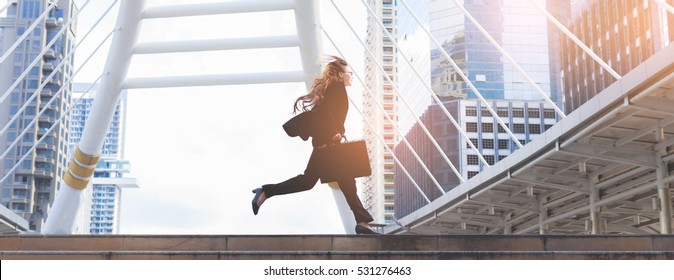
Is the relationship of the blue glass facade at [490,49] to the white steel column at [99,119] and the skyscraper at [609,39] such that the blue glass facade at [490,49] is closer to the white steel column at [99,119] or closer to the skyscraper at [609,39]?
the skyscraper at [609,39]

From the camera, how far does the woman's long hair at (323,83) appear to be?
9086mm

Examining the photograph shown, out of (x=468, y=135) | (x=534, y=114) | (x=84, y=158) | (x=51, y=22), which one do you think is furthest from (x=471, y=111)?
(x=84, y=158)

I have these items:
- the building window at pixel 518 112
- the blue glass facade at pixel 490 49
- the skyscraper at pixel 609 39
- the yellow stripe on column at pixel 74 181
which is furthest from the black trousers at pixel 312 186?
the building window at pixel 518 112

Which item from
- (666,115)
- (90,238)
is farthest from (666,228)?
(90,238)

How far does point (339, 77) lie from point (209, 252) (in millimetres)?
2159

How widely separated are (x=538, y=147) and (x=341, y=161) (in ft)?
32.0

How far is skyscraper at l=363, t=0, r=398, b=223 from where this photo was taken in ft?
489

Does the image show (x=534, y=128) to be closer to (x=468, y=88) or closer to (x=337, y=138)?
(x=468, y=88)

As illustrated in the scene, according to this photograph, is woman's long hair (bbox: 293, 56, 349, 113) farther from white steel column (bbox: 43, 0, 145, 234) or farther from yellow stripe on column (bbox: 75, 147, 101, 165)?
yellow stripe on column (bbox: 75, 147, 101, 165)

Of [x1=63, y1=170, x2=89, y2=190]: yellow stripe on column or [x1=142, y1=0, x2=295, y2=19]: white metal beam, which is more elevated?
[x1=142, y1=0, x2=295, y2=19]: white metal beam

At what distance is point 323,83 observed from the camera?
9.11 metres

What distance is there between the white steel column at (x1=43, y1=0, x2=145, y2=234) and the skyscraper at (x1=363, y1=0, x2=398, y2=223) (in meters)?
115

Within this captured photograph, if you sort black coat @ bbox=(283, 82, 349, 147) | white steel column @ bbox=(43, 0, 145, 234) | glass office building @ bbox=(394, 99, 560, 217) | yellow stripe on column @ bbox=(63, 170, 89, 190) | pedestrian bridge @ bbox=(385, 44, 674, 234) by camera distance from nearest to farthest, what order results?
1. black coat @ bbox=(283, 82, 349, 147)
2. pedestrian bridge @ bbox=(385, 44, 674, 234)
3. white steel column @ bbox=(43, 0, 145, 234)
4. yellow stripe on column @ bbox=(63, 170, 89, 190)
5. glass office building @ bbox=(394, 99, 560, 217)

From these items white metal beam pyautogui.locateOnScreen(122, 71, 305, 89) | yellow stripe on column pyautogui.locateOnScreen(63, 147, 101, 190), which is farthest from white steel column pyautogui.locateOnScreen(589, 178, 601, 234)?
yellow stripe on column pyautogui.locateOnScreen(63, 147, 101, 190)
